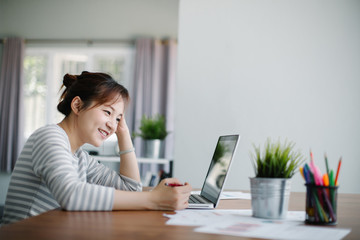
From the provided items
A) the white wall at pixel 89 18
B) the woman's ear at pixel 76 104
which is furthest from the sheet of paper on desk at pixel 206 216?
the white wall at pixel 89 18

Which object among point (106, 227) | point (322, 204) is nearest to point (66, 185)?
point (106, 227)

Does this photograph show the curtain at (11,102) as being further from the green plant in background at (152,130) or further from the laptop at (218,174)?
the laptop at (218,174)

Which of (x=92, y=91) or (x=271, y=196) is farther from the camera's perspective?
(x=92, y=91)

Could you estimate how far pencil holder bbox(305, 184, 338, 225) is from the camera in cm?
95

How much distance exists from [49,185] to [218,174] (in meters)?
0.53

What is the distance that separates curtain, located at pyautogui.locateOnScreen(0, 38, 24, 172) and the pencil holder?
5135mm

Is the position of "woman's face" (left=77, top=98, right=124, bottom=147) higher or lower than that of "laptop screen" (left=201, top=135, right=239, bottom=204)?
higher

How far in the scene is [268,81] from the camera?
8.30 ft

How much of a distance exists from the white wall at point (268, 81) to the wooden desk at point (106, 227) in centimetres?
142

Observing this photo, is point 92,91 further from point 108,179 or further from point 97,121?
point 108,179

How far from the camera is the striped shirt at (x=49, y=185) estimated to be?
1.05 m

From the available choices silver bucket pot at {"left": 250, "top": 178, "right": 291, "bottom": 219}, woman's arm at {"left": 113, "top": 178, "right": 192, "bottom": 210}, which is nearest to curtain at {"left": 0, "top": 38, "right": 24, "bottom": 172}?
woman's arm at {"left": 113, "top": 178, "right": 192, "bottom": 210}

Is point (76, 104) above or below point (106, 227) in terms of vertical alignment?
above

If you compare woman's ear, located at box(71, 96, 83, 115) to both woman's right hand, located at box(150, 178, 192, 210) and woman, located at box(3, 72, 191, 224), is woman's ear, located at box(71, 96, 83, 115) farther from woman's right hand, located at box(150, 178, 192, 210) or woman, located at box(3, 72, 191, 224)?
woman's right hand, located at box(150, 178, 192, 210)
